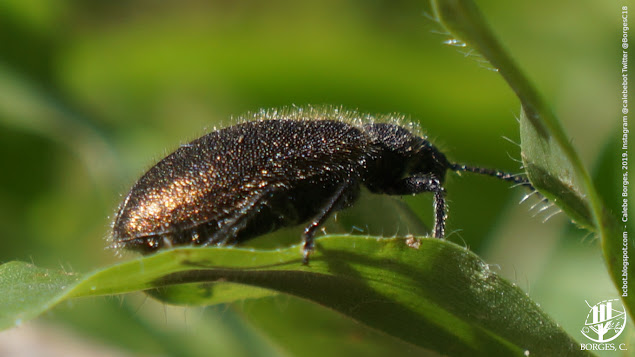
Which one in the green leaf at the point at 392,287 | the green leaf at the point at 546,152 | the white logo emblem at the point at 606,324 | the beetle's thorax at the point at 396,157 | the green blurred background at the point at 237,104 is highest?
the green blurred background at the point at 237,104

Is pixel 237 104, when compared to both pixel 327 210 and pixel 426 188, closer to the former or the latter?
pixel 426 188

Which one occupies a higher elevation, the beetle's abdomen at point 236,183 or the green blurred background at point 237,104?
the green blurred background at point 237,104

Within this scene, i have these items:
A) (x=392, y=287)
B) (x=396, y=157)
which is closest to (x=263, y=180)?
(x=396, y=157)

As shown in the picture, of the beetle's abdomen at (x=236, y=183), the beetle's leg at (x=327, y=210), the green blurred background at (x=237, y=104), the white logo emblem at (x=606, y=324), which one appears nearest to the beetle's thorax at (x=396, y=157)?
the beetle's abdomen at (x=236, y=183)

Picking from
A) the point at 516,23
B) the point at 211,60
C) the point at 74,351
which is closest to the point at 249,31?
the point at 211,60

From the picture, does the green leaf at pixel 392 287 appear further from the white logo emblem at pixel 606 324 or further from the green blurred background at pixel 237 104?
the green blurred background at pixel 237 104
